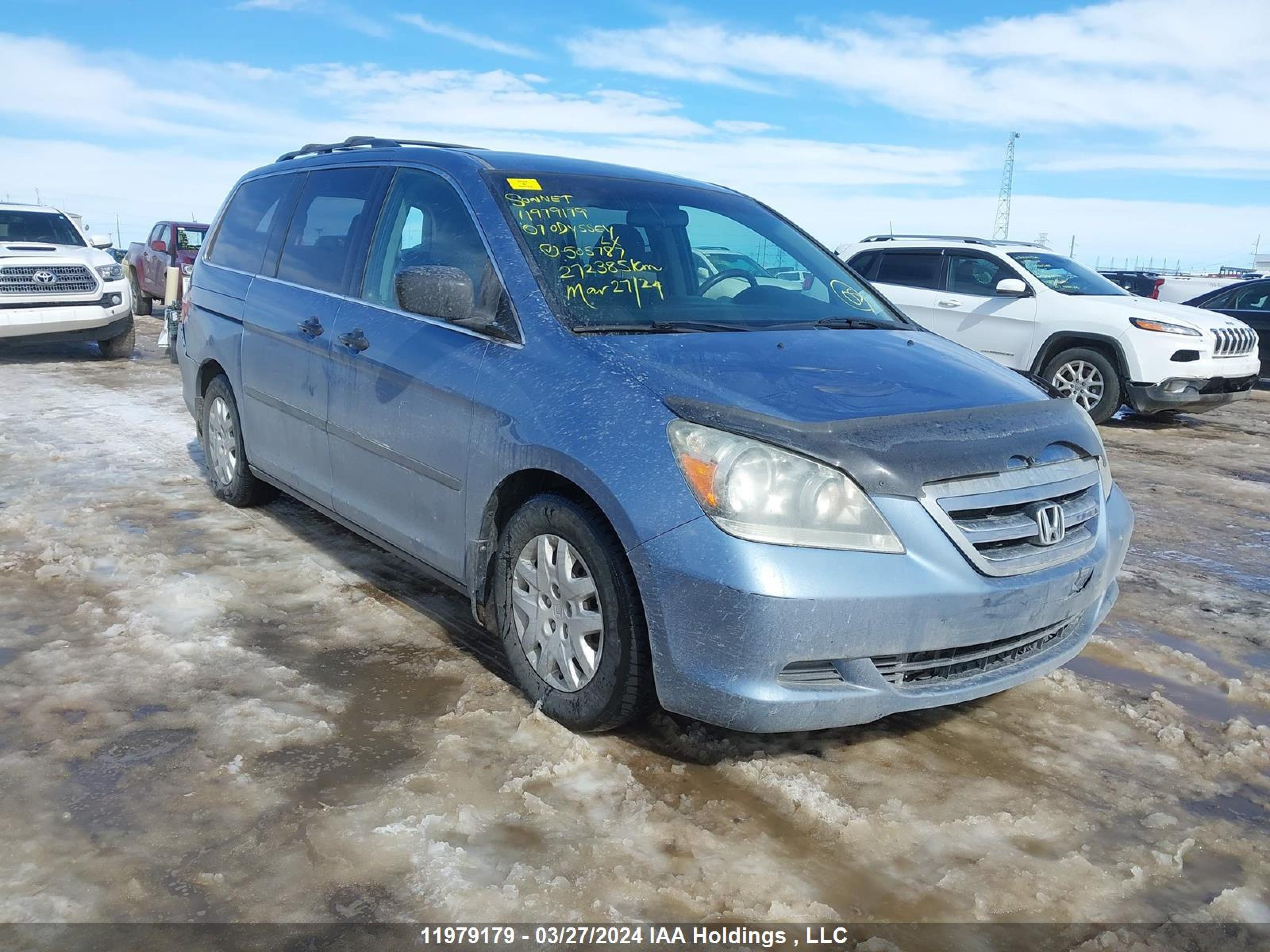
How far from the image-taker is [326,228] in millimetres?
4496

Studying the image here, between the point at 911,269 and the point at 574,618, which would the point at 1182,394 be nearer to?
the point at 911,269

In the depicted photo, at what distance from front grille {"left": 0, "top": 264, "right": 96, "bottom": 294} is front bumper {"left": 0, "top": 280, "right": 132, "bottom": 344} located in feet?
0.36

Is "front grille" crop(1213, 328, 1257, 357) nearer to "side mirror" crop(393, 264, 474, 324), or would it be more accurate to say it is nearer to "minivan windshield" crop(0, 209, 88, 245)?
"side mirror" crop(393, 264, 474, 324)

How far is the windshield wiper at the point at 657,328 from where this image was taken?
3268 millimetres

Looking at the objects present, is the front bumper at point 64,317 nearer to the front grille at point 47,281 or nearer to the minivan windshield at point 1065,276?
the front grille at point 47,281

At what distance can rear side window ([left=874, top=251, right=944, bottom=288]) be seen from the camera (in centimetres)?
1071

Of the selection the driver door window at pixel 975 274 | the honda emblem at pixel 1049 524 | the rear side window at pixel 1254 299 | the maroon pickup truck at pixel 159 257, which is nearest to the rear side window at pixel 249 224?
the honda emblem at pixel 1049 524

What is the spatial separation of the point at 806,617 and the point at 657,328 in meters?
1.18

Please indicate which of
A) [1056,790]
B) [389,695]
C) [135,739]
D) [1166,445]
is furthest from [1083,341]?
[135,739]

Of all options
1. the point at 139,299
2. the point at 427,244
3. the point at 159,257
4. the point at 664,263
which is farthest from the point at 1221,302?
the point at 139,299

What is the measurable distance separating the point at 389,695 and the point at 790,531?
5.15 ft

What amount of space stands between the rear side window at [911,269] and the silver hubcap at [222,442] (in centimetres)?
748

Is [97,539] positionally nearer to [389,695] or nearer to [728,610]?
[389,695]

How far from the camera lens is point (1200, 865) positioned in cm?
266
